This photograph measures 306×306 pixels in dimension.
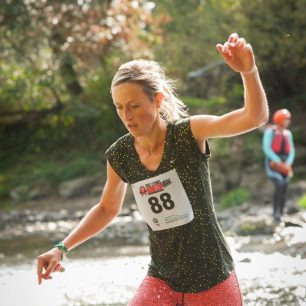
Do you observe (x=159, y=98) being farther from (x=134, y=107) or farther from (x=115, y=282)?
(x=115, y=282)

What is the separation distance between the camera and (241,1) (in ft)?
62.1

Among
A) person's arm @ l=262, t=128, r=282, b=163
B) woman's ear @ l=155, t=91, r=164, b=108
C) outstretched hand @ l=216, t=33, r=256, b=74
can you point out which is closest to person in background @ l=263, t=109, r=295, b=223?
person's arm @ l=262, t=128, r=282, b=163

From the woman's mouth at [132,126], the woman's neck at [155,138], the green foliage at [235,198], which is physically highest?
the woman's mouth at [132,126]

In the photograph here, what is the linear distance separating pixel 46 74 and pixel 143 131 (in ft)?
63.4

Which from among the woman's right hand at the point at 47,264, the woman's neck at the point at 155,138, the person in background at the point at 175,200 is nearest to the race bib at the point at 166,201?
the person in background at the point at 175,200

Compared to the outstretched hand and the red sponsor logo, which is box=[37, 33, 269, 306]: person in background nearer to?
the red sponsor logo

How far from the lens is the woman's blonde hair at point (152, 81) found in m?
2.62

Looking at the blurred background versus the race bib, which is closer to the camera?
the race bib

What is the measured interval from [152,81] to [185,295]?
90 cm

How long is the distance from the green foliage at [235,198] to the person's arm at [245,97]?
12.4m

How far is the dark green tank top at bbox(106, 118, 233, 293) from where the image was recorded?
2.61 metres

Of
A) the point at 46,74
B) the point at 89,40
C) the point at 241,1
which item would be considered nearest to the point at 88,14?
the point at 89,40

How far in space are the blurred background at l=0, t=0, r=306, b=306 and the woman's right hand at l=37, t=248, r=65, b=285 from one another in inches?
333

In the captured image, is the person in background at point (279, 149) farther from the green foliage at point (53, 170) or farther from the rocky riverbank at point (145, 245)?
the green foliage at point (53, 170)
